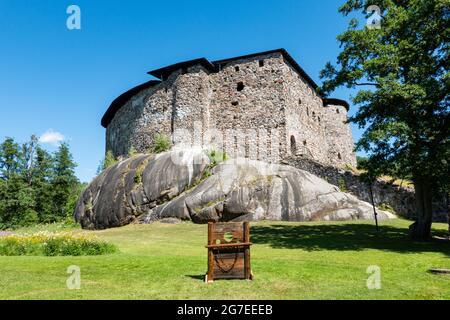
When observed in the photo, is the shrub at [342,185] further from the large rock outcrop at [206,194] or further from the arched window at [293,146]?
the arched window at [293,146]

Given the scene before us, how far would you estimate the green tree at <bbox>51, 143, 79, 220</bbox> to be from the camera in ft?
151

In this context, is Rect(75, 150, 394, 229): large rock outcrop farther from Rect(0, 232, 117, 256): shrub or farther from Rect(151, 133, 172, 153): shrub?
Rect(0, 232, 117, 256): shrub

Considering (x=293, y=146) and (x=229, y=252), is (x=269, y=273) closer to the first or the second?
(x=229, y=252)

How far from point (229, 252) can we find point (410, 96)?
9.88m

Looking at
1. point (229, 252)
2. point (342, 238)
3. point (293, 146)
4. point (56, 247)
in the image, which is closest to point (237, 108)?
point (293, 146)

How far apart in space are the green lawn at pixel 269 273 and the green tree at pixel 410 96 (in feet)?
9.31

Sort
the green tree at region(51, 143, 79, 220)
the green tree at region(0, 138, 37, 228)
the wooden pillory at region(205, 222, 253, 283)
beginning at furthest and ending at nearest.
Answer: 1. the green tree at region(51, 143, 79, 220)
2. the green tree at region(0, 138, 37, 228)
3. the wooden pillory at region(205, 222, 253, 283)

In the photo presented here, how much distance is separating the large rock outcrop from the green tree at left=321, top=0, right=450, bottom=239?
7.39 metres

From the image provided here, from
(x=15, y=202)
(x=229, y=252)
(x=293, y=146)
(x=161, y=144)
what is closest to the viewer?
(x=229, y=252)

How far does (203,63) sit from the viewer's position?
32375 mm

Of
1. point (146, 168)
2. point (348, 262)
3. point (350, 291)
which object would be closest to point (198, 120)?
point (146, 168)

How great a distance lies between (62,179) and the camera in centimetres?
4688

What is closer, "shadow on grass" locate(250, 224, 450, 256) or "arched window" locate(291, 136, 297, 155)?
"shadow on grass" locate(250, 224, 450, 256)

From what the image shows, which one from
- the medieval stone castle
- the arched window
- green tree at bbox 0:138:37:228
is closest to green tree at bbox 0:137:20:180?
green tree at bbox 0:138:37:228
